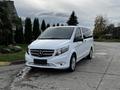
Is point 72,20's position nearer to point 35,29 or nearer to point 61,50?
point 35,29

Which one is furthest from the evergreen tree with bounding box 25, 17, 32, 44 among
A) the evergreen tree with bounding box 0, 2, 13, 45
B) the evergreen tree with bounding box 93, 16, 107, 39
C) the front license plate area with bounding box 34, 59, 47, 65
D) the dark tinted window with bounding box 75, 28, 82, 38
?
the evergreen tree with bounding box 93, 16, 107, 39

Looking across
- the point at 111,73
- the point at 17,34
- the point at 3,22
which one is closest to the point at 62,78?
the point at 111,73

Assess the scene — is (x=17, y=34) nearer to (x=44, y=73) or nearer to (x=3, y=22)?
(x=3, y=22)

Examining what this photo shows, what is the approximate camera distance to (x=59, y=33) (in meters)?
9.50

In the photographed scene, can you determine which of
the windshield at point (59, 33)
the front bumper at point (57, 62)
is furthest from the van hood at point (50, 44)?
the windshield at point (59, 33)

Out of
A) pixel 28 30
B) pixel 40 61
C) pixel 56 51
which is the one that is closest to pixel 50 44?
pixel 56 51

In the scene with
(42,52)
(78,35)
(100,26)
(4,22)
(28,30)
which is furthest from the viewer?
(100,26)

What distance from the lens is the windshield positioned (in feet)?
30.1

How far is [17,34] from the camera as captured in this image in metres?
24.0

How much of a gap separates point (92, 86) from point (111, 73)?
2.08 meters

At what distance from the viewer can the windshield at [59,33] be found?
9.19 m

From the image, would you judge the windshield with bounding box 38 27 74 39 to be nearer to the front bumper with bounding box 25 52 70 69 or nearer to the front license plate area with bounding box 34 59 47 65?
the front bumper with bounding box 25 52 70 69

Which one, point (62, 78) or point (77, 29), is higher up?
point (77, 29)

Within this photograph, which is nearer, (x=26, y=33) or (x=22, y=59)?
(x=22, y=59)
